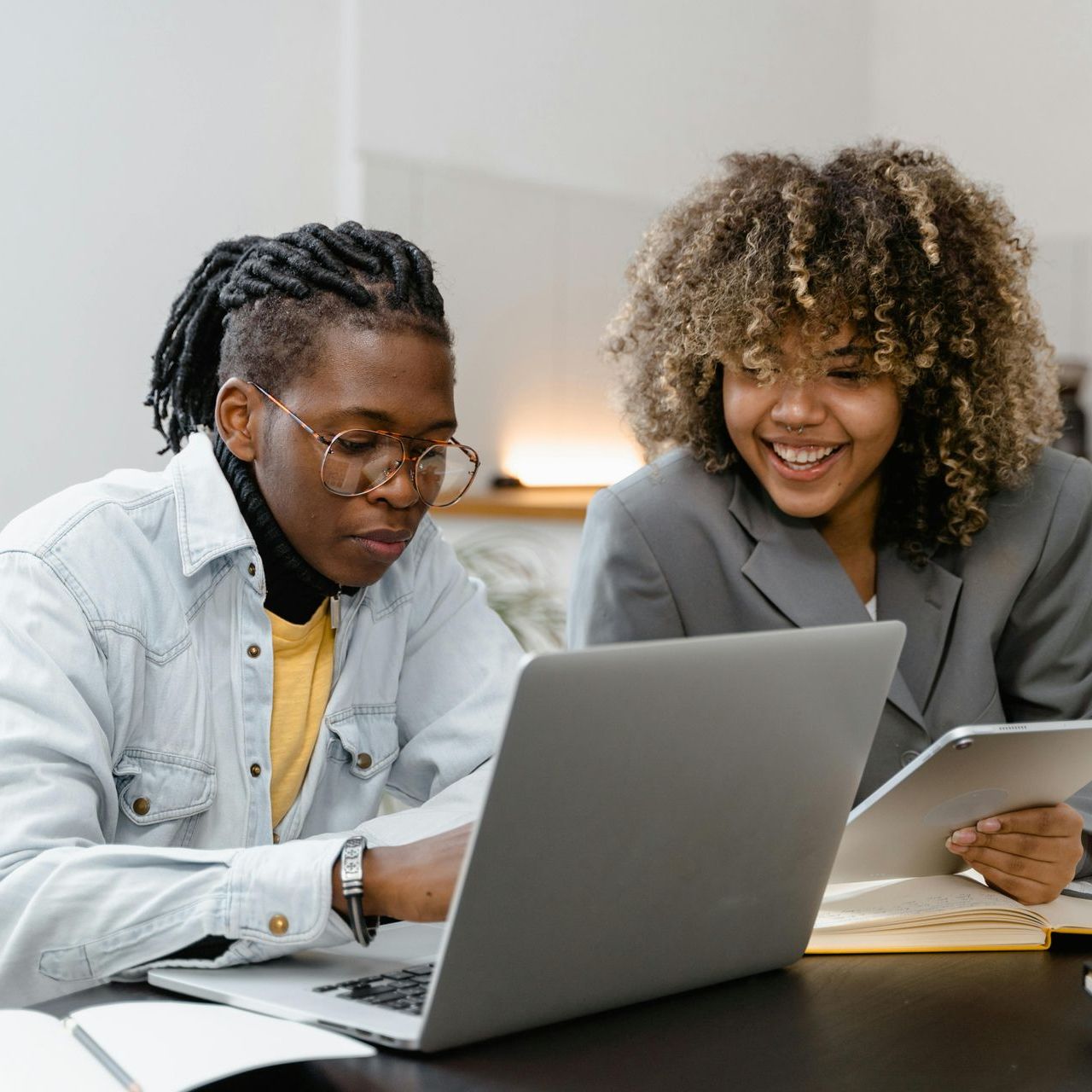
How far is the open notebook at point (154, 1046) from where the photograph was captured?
2.35 feet

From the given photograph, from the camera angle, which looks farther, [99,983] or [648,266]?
[648,266]

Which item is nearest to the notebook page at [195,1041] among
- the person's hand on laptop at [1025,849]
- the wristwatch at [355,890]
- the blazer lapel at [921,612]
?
the wristwatch at [355,890]

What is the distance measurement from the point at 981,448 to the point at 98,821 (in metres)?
1.08

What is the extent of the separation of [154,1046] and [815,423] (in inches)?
41.1

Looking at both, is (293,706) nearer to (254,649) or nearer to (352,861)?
(254,649)

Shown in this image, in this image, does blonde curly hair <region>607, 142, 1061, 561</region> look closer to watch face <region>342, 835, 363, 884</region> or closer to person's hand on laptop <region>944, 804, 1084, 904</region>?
person's hand on laptop <region>944, 804, 1084, 904</region>

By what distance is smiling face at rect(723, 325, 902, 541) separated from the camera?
5.17 ft

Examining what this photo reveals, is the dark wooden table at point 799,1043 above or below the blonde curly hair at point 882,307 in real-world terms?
below

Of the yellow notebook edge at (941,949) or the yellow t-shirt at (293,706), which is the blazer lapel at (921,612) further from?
the yellow t-shirt at (293,706)

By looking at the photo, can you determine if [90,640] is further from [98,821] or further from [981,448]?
[981,448]

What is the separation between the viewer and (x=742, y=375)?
1.62m

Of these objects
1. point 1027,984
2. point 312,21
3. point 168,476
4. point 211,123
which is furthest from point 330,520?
point 312,21

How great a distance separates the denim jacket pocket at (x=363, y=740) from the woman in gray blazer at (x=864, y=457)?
13.0 inches

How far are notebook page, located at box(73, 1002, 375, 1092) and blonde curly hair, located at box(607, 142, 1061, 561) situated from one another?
0.99 m
